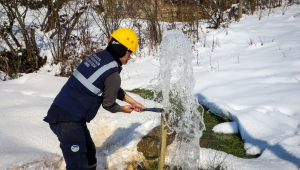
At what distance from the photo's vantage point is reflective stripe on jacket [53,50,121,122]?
271 centimetres

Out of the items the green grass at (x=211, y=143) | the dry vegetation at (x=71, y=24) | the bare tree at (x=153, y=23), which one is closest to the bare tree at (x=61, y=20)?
the dry vegetation at (x=71, y=24)

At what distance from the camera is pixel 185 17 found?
33.9 ft

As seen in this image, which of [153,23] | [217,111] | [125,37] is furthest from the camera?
[153,23]

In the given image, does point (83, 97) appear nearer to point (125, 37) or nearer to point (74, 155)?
point (74, 155)

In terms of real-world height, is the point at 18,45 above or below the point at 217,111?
above

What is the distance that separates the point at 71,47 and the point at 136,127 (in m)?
5.49

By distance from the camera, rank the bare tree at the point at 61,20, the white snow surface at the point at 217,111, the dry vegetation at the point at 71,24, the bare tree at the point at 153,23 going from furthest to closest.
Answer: the bare tree at the point at 153,23 → the bare tree at the point at 61,20 → the dry vegetation at the point at 71,24 → the white snow surface at the point at 217,111

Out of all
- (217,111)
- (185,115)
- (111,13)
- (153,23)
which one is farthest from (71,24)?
(185,115)

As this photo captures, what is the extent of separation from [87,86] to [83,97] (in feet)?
0.35

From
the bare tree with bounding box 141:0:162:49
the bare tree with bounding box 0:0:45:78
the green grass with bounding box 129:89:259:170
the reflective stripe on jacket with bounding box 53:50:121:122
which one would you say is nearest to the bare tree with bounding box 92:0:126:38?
the bare tree with bounding box 141:0:162:49

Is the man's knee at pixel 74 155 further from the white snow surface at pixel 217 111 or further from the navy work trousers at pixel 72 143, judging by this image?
the white snow surface at pixel 217 111

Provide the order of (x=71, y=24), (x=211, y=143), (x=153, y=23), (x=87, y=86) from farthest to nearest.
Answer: (x=153, y=23) → (x=71, y=24) → (x=211, y=143) → (x=87, y=86)

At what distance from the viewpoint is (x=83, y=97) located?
2.77 metres

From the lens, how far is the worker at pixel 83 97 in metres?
2.72
